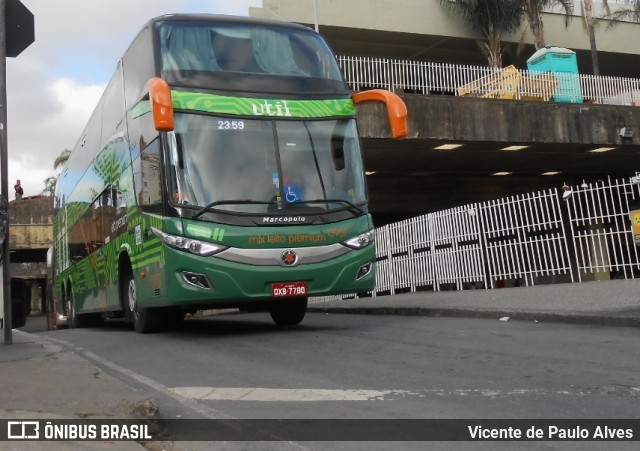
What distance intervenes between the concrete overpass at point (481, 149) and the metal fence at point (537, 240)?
4267 millimetres

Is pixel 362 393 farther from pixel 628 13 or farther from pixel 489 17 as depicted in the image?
pixel 628 13

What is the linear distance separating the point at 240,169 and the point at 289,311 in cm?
317

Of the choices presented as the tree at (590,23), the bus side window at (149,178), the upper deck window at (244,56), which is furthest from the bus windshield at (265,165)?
the tree at (590,23)

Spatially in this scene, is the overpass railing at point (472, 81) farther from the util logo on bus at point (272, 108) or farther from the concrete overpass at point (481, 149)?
the util logo on bus at point (272, 108)

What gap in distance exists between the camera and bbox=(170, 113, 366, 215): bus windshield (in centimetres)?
909

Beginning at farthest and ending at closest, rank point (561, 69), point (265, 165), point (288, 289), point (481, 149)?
point (561, 69), point (481, 149), point (265, 165), point (288, 289)

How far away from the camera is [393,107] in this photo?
385 inches

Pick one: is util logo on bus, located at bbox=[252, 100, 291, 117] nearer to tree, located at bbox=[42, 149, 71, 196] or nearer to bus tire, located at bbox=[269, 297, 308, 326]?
bus tire, located at bbox=[269, 297, 308, 326]

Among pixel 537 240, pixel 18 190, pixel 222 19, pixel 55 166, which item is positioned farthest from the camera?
pixel 55 166

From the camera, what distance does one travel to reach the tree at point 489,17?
3434 centimetres

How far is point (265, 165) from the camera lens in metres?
9.35

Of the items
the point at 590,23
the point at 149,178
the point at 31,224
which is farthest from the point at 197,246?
the point at 31,224

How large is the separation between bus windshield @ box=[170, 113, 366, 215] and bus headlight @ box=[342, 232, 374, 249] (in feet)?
1.40

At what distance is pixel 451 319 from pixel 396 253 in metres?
9.25
